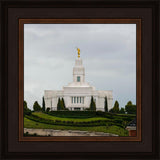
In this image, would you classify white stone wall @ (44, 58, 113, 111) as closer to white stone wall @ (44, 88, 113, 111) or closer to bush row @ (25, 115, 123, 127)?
white stone wall @ (44, 88, 113, 111)

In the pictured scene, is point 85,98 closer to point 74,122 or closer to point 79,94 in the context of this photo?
point 79,94

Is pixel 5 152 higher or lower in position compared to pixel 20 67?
lower

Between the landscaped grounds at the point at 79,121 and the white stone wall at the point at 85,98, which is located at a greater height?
the white stone wall at the point at 85,98

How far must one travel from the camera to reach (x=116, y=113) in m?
11.0

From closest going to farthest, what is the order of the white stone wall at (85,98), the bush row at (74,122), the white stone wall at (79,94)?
the bush row at (74,122) → the white stone wall at (85,98) → the white stone wall at (79,94)

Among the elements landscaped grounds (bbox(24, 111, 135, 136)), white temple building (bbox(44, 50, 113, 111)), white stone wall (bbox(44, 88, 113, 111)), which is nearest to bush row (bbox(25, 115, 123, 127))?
landscaped grounds (bbox(24, 111, 135, 136))

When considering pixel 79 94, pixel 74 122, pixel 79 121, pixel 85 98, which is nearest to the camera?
pixel 74 122

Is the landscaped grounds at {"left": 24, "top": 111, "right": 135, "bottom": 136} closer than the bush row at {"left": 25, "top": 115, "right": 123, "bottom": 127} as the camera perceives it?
Yes

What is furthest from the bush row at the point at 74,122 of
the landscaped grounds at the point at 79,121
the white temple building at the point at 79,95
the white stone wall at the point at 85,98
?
the white temple building at the point at 79,95

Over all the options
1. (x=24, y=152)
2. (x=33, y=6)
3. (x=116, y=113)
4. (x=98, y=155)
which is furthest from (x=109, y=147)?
(x=116, y=113)

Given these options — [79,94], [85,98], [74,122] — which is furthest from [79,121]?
[79,94]

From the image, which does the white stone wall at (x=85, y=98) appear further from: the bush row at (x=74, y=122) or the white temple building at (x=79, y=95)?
the bush row at (x=74, y=122)
